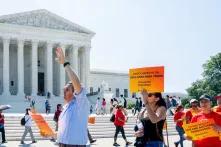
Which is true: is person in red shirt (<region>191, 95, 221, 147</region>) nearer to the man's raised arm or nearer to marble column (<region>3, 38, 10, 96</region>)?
the man's raised arm

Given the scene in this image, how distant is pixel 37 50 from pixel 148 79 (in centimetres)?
5722

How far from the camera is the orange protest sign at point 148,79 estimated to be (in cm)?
614

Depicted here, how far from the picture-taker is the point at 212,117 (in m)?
7.14

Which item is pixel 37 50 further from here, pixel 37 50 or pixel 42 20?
pixel 42 20

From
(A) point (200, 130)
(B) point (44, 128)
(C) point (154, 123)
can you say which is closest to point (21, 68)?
(B) point (44, 128)

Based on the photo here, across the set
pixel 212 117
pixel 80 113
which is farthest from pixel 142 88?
pixel 212 117

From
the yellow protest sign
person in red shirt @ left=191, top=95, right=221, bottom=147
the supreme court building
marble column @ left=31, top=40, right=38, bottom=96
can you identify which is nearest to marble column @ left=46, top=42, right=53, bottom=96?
the supreme court building

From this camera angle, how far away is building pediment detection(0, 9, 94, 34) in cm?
5645

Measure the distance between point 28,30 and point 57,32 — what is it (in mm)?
4055

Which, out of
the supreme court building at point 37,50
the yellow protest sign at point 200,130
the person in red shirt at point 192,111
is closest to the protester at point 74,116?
the yellow protest sign at point 200,130

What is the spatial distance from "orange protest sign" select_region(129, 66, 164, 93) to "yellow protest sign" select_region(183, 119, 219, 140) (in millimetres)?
1176

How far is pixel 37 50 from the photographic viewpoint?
62500 millimetres

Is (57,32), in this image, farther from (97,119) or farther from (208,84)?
(97,119)

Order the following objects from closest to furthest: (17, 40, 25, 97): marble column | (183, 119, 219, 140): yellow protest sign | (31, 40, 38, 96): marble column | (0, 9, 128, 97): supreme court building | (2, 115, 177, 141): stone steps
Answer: (183, 119, 219, 140): yellow protest sign → (2, 115, 177, 141): stone steps → (0, 9, 128, 97): supreme court building → (17, 40, 25, 97): marble column → (31, 40, 38, 96): marble column
